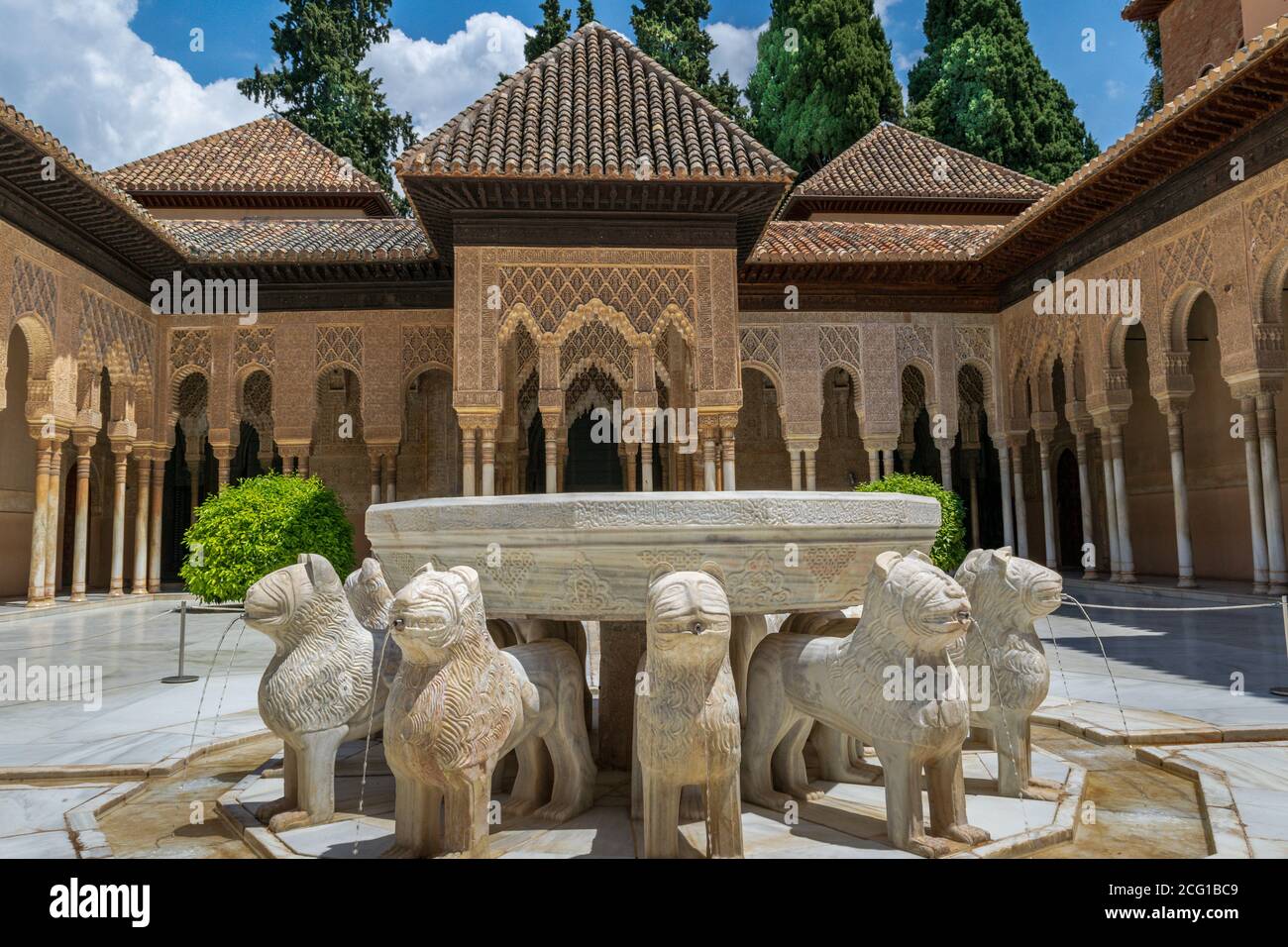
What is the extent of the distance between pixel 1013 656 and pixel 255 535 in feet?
29.7

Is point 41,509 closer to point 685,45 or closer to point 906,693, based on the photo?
point 906,693

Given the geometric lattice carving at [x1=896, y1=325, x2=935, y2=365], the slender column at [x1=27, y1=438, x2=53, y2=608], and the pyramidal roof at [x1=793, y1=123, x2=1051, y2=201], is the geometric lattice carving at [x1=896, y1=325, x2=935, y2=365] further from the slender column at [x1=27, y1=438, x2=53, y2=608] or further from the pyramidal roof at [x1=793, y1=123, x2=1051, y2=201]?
the slender column at [x1=27, y1=438, x2=53, y2=608]

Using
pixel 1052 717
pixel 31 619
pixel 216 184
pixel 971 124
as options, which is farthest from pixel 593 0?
pixel 1052 717

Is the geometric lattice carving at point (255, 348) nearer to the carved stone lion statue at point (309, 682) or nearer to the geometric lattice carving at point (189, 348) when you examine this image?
the geometric lattice carving at point (189, 348)

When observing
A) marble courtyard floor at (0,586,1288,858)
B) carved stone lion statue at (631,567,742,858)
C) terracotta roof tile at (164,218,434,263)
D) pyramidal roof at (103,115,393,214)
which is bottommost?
marble courtyard floor at (0,586,1288,858)

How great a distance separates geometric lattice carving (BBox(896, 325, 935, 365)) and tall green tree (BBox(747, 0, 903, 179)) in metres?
13.1

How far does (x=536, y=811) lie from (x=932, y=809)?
1380 mm

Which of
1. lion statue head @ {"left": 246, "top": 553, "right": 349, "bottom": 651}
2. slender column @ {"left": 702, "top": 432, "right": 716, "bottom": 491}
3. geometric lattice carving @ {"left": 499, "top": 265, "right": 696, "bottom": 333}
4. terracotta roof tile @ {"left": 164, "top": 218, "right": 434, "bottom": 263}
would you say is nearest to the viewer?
lion statue head @ {"left": 246, "top": 553, "right": 349, "bottom": 651}

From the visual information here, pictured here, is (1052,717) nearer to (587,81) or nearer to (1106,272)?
(1106,272)

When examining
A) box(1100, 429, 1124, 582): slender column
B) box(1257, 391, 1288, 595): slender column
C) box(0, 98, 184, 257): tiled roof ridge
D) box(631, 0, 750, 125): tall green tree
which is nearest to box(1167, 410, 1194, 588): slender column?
box(1100, 429, 1124, 582): slender column

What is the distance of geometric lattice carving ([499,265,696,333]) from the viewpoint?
42.3 ft

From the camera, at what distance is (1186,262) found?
11.5 metres

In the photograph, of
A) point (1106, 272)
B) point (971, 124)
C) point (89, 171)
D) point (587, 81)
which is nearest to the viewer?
point (89, 171)

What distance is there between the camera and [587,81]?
46.6ft
